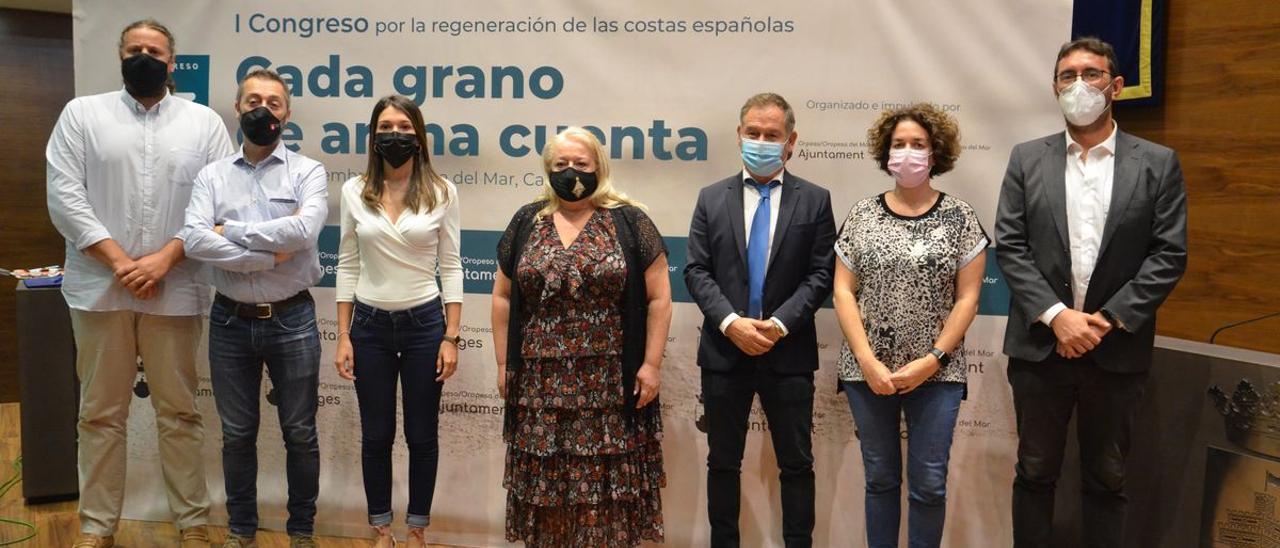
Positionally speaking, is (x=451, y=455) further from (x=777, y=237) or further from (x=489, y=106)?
(x=777, y=237)

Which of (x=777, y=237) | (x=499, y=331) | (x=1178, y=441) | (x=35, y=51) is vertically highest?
(x=35, y=51)

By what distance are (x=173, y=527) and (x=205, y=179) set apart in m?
1.56

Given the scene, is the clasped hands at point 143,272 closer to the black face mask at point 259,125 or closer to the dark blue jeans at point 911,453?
the black face mask at point 259,125

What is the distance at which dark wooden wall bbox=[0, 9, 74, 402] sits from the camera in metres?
5.64

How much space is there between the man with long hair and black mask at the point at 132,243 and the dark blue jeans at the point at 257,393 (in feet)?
0.67

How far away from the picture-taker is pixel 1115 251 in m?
2.63

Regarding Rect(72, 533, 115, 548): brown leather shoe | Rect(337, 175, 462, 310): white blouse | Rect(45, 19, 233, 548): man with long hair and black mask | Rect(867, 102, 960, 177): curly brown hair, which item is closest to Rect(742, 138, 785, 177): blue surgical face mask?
Rect(867, 102, 960, 177): curly brown hair

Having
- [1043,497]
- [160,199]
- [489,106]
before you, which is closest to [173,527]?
[160,199]

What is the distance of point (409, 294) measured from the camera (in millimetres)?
2916

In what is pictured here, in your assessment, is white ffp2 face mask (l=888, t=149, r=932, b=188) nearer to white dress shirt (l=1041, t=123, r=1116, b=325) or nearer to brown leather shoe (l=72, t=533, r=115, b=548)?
white dress shirt (l=1041, t=123, r=1116, b=325)

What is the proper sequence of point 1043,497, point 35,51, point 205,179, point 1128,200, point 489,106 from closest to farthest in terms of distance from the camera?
point 1128,200 → point 1043,497 → point 205,179 → point 489,106 → point 35,51

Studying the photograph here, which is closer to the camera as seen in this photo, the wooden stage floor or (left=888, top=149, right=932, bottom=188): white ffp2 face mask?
(left=888, top=149, right=932, bottom=188): white ffp2 face mask

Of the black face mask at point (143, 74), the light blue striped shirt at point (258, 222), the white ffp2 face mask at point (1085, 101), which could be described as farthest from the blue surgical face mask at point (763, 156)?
the black face mask at point (143, 74)

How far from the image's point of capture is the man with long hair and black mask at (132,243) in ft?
9.91
